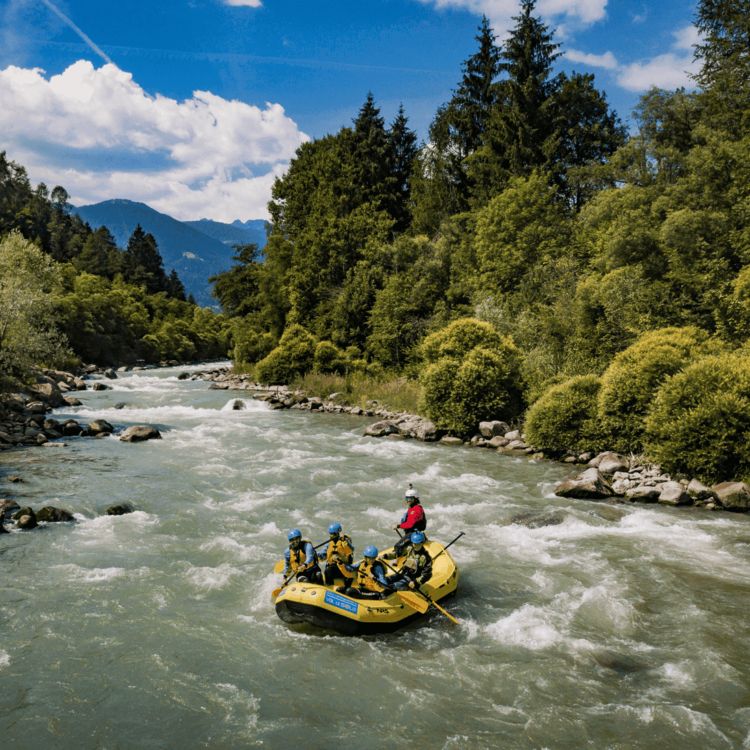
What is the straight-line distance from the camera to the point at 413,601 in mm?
8234

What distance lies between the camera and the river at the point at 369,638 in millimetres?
6082

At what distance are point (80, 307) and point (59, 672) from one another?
218 ft

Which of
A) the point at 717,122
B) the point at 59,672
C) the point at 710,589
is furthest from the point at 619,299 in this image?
the point at 59,672

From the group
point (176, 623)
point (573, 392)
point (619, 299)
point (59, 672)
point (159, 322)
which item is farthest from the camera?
point (159, 322)

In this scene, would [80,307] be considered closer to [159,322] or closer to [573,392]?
[159,322]

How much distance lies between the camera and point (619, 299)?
22.1 metres

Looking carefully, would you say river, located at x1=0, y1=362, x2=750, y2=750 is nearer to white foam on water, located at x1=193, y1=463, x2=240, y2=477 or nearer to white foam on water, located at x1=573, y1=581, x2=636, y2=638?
white foam on water, located at x1=573, y1=581, x2=636, y2=638

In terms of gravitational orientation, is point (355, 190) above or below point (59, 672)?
above

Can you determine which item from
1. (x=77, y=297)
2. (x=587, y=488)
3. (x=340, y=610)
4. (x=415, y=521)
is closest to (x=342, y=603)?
(x=340, y=610)

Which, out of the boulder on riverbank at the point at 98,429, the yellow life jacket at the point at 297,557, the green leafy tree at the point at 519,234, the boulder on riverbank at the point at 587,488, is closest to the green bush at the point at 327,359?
the green leafy tree at the point at 519,234

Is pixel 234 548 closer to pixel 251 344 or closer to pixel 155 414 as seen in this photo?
pixel 155 414

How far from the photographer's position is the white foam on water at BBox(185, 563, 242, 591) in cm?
953

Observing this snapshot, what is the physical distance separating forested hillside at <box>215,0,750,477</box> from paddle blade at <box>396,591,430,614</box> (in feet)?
32.7

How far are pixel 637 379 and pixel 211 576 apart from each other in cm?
1429
